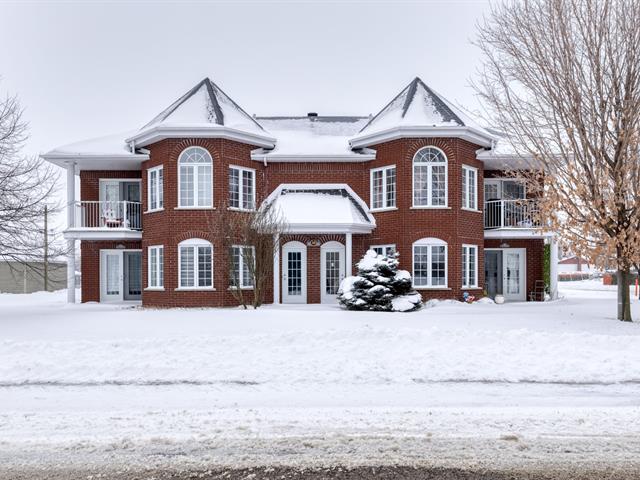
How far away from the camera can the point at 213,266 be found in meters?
18.4

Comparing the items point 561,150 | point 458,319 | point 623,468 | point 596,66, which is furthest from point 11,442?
point 596,66

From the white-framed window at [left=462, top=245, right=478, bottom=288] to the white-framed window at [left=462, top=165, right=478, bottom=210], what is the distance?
159 centimetres

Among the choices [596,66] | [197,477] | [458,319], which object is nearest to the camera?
[197,477]

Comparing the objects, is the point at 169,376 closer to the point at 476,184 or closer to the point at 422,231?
the point at 422,231

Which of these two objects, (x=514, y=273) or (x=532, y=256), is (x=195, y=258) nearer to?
(x=514, y=273)

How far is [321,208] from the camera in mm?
19047

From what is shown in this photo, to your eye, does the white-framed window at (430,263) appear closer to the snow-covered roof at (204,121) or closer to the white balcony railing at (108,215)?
the snow-covered roof at (204,121)

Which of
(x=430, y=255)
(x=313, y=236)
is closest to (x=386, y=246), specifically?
(x=430, y=255)

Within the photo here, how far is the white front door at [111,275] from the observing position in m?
21.6

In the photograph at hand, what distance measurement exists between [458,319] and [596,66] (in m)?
6.77

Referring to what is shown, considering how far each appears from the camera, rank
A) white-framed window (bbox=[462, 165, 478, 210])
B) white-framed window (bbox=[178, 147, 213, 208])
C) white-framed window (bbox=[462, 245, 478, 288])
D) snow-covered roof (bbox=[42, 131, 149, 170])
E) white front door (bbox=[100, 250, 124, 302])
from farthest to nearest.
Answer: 1. white front door (bbox=[100, 250, 124, 302])
2. snow-covered roof (bbox=[42, 131, 149, 170])
3. white-framed window (bbox=[462, 165, 478, 210])
4. white-framed window (bbox=[462, 245, 478, 288])
5. white-framed window (bbox=[178, 147, 213, 208])

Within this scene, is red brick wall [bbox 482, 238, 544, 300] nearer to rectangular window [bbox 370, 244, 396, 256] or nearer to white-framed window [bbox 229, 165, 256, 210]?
rectangular window [bbox 370, 244, 396, 256]

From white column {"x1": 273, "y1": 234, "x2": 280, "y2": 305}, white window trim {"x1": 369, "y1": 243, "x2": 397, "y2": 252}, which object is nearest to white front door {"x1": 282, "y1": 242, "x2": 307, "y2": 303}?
white column {"x1": 273, "y1": 234, "x2": 280, "y2": 305}

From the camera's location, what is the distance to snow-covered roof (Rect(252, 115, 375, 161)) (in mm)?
19688
